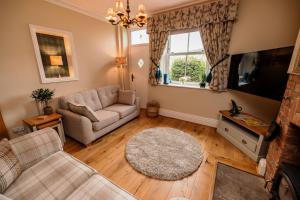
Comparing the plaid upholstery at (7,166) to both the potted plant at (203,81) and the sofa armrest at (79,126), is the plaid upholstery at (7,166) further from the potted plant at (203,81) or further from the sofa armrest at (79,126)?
the potted plant at (203,81)

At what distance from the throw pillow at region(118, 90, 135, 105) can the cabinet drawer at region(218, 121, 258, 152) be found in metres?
2.12

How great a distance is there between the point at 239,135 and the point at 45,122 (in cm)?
334

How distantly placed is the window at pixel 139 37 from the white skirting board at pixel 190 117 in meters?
2.11

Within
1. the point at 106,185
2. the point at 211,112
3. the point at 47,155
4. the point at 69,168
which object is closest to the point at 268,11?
the point at 211,112

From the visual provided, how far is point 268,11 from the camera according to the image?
2.21m

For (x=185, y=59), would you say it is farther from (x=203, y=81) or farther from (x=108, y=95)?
(x=108, y=95)

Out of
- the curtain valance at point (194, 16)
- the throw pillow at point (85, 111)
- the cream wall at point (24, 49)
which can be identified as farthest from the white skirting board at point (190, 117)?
the cream wall at point (24, 49)

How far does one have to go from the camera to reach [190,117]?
11.1 ft

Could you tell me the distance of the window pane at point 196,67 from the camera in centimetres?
319

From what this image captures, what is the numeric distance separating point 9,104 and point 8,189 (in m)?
1.80

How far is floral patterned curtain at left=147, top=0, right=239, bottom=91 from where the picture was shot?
8.31ft

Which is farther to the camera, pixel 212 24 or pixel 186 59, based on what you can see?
pixel 186 59

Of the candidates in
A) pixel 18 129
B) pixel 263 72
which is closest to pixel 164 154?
pixel 263 72

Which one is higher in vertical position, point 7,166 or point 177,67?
point 177,67
